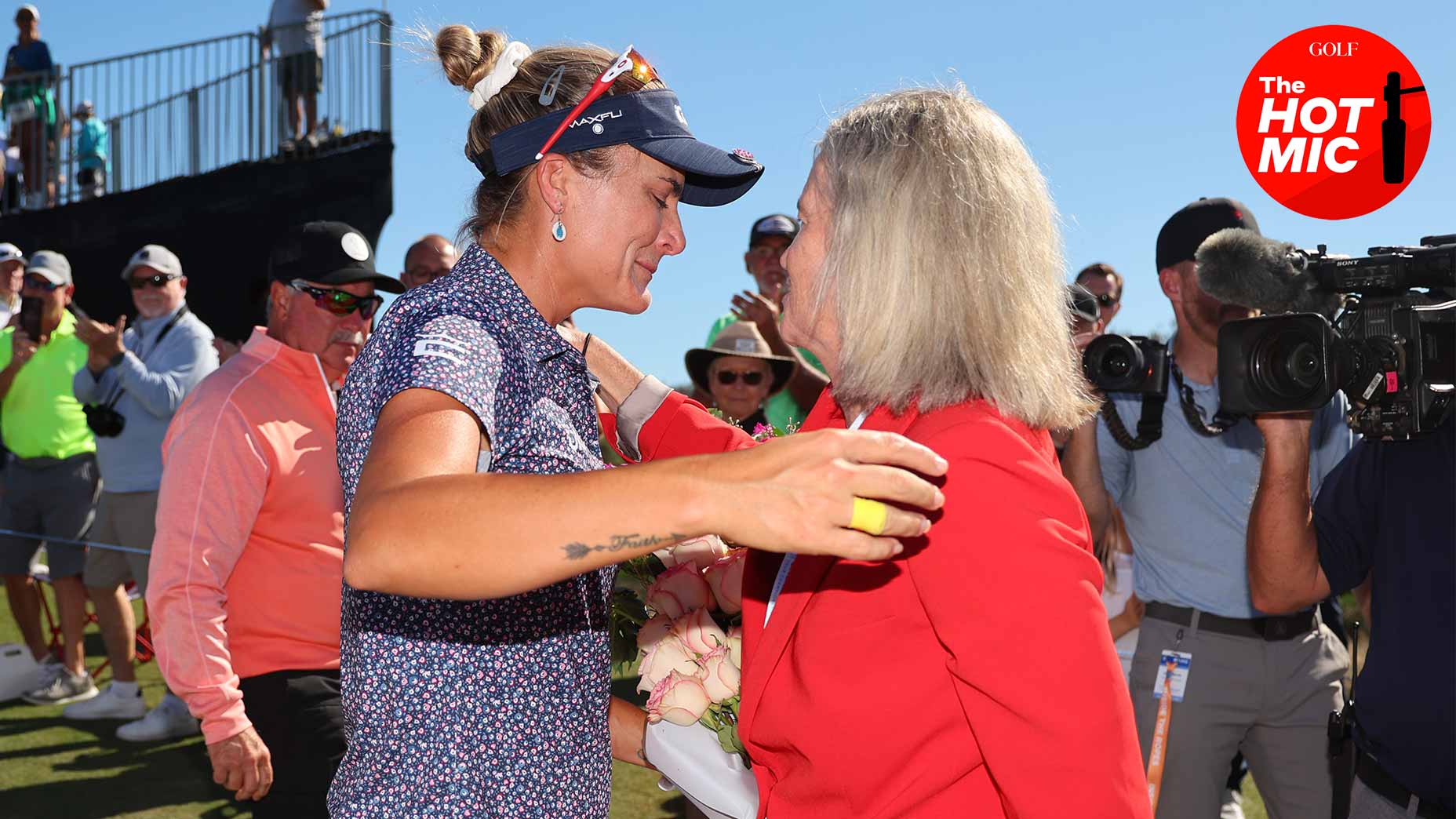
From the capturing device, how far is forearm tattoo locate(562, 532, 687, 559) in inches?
46.4

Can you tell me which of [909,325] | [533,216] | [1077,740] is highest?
[533,216]

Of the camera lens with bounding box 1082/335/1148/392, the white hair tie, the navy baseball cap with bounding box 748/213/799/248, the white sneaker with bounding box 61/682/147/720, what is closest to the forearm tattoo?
the white hair tie

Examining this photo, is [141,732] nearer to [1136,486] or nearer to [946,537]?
[1136,486]

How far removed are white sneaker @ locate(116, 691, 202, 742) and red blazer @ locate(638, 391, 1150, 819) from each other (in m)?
6.21

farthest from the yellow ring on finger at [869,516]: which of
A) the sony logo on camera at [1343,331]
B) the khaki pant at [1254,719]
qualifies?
the khaki pant at [1254,719]

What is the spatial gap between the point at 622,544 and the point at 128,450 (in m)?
7.18

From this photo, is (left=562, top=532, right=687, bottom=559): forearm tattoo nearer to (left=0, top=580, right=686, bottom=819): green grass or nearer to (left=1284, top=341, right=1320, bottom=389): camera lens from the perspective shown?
(left=1284, top=341, right=1320, bottom=389): camera lens

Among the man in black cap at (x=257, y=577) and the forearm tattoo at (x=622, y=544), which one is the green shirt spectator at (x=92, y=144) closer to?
the man in black cap at (x=257, y=577)

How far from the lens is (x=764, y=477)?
45.4 inches

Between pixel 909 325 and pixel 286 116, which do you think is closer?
pixel 909 325

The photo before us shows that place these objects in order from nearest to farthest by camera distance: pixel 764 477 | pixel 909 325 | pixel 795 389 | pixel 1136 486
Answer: pixel 764 477, pixel 909 325, pixel 1136 486, pixel 795 389

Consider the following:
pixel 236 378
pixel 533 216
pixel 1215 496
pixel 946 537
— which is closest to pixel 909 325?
pixel 946 537

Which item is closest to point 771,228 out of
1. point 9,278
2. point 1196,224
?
point 1196,224

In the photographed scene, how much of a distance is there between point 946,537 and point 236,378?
2638mm
